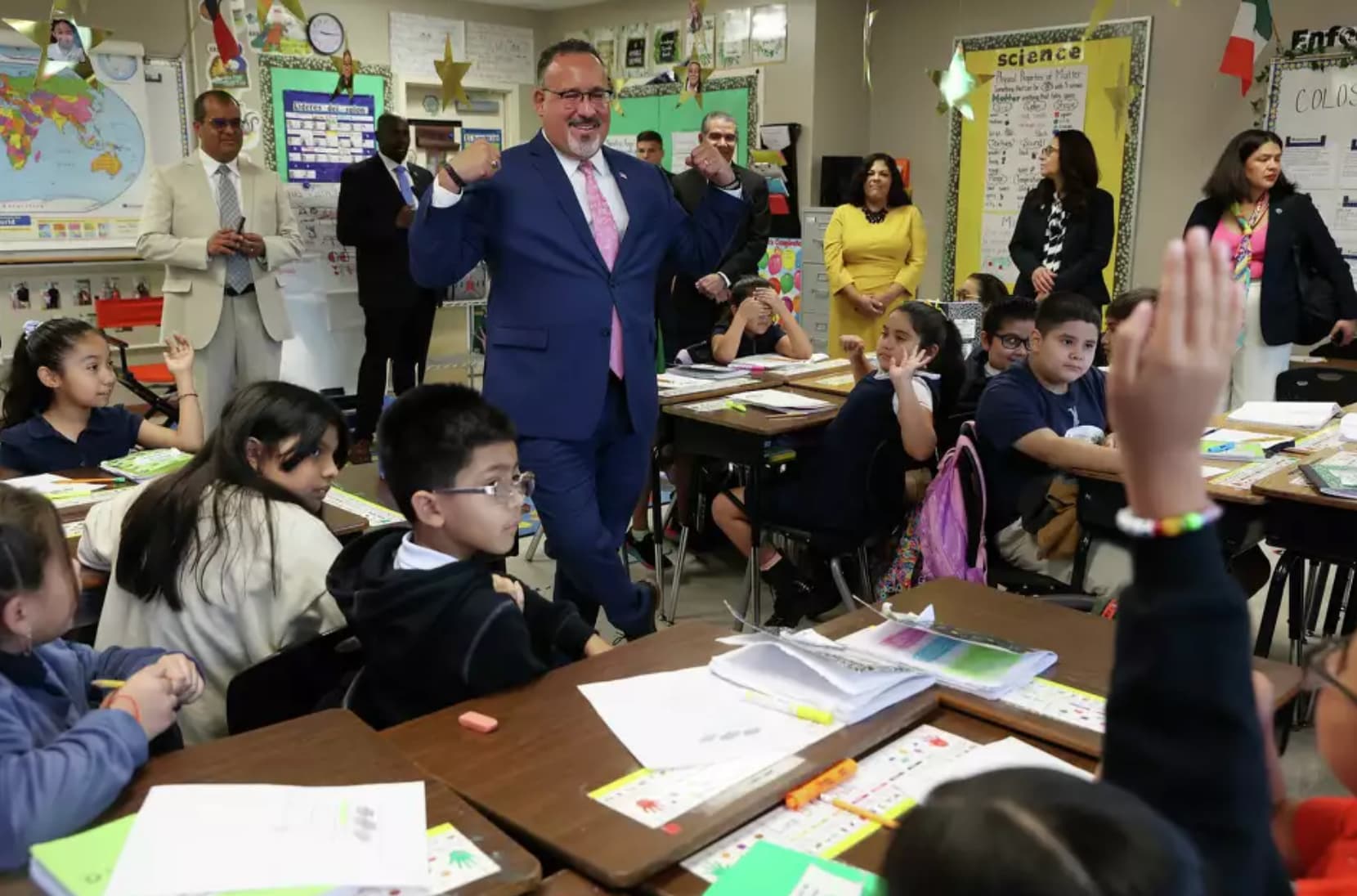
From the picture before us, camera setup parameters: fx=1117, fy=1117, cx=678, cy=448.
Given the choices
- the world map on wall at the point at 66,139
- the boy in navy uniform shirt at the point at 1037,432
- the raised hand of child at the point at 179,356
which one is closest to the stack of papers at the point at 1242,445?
the boy in navy uniform shirt at the point at 1037,432

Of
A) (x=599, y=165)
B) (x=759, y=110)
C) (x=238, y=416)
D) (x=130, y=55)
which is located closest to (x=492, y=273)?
(x=599, y=165)

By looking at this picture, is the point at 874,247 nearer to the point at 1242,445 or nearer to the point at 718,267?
the point at 718,267

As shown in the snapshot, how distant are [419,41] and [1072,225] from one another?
4.86 meters

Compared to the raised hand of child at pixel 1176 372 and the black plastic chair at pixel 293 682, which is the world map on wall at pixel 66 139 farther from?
the raised hand of child at pixel 1176 372

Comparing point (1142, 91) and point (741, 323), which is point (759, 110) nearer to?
→ point (1142, 91)

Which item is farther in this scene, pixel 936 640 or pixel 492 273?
pixel 492 273

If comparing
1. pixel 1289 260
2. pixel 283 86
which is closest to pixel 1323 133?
pixel 1289 260

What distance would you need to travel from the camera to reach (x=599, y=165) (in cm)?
289

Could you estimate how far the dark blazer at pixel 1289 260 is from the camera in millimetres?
4641

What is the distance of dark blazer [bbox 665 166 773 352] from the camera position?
15.4 ft

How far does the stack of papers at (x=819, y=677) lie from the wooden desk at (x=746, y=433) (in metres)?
1.78

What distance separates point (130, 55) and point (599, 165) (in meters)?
4.22

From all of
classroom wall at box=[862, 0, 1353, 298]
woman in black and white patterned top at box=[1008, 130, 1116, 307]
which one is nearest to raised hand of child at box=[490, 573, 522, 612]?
woman in black and white patterned top at box=[1008, 130, 1116, 307]

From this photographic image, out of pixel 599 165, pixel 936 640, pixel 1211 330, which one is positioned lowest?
pixel 936 640
